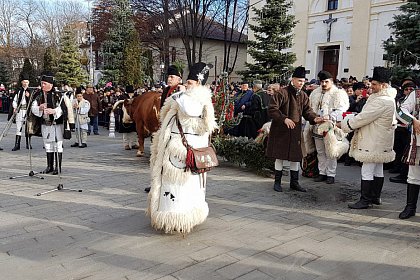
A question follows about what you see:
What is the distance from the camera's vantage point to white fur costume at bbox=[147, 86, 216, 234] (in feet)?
14.3

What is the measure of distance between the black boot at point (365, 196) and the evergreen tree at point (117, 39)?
70.3 ft

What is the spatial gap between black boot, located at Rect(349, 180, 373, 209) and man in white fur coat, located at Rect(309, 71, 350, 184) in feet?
4.56

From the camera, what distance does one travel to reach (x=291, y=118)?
256 inches

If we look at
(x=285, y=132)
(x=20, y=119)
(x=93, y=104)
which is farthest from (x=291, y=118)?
(x=93, y=104)

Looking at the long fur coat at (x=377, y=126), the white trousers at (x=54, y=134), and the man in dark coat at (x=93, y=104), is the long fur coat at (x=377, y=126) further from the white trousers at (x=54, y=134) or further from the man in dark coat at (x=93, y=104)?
the man in dark coat at (x=93, y=104)

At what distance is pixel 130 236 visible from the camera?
4.49 meters

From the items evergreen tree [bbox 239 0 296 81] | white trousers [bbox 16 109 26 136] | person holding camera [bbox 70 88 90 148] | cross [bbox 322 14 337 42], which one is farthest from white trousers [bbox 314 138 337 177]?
cross [bbox 322 14 337 42]

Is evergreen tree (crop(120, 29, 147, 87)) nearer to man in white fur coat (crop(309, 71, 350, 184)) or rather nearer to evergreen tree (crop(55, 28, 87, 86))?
evergreen tree (crop(55, 28, 87, 86))

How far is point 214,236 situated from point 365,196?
265cm

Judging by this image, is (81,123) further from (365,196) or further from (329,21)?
(329,21)

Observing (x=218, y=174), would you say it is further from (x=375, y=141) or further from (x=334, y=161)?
(x=375, y=141)

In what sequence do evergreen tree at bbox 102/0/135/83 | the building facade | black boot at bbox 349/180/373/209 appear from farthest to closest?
evergreen tree at bbox 102/0/135/83, the building facade, black boot at bbox 349/180/373/209

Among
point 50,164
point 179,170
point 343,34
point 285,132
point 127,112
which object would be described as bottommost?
point 50,164

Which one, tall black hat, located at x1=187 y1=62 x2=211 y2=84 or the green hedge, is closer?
tall black hat, located at x1=187 y1=62 x2=211 y2=84
